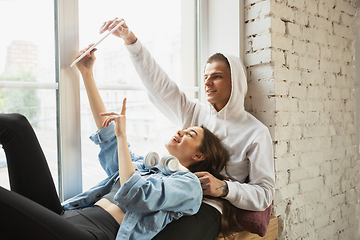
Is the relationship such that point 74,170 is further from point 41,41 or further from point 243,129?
point 243,129

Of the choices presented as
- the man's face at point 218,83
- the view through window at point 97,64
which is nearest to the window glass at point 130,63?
the view through window at point 97,64

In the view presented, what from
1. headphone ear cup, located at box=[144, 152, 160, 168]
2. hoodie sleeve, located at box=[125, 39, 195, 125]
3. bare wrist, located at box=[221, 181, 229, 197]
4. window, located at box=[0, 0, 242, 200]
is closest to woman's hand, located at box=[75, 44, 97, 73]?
window, located at box=[0, 0, 242, 200]

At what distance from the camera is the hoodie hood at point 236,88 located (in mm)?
1644

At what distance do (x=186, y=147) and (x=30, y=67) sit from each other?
84cm

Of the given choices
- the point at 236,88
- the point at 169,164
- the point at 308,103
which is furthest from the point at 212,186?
the point at 308,103

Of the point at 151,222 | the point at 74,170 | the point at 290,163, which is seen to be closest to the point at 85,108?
the point at 74,170

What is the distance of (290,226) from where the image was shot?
5.99ft

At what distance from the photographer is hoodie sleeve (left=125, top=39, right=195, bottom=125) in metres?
1.62

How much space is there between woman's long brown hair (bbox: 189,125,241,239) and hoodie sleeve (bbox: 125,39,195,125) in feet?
0.94

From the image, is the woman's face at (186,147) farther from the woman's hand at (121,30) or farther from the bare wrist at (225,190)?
the woman's hand at (121,30)

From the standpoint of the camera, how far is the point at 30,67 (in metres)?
1.35

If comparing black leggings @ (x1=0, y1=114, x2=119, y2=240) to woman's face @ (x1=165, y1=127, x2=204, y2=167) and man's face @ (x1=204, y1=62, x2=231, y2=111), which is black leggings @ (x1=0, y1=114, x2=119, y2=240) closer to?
woman's face @ (x1=165, y1=127, x2=204, y2=167)

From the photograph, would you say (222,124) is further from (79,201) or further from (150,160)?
(79,201)

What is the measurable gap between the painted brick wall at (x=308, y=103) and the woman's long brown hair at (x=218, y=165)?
36 cm
